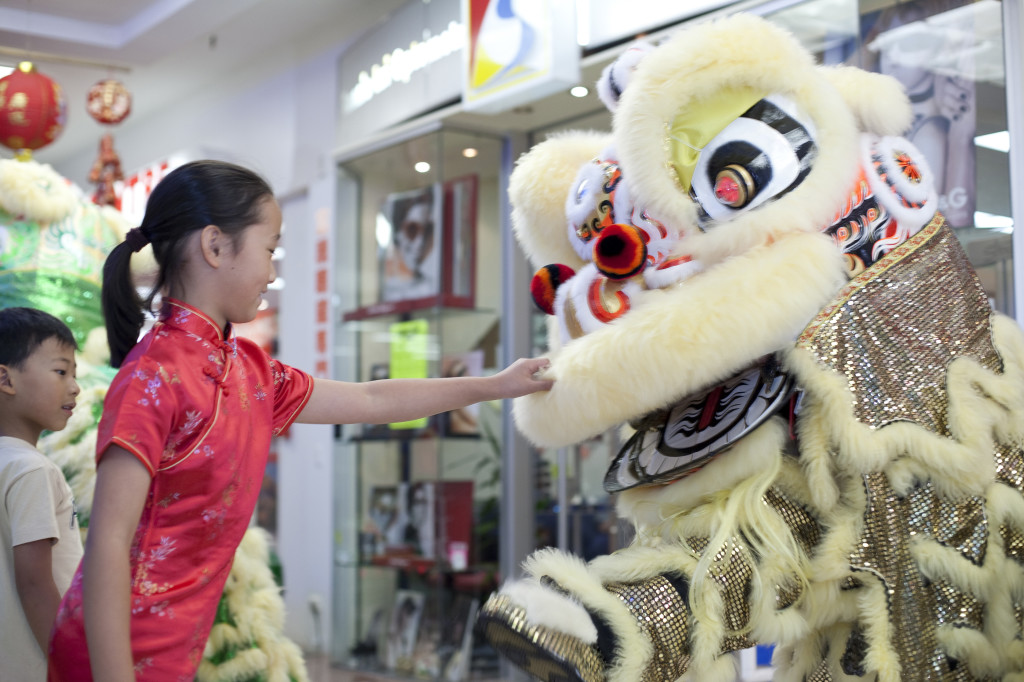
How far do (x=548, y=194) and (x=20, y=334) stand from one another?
3.01 feet

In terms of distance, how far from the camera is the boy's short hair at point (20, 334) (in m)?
1.65

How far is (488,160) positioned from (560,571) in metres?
3.14

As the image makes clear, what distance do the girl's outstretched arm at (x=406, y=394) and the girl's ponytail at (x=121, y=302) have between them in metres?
0.29

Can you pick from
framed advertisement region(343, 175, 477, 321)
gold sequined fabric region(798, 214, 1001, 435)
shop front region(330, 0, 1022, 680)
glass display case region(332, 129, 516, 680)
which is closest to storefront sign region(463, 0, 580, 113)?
shop front region(330, 0, 1022, 680)

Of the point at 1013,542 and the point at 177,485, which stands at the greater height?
the point at 177,485

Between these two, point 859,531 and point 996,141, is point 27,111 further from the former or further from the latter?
point 996,141

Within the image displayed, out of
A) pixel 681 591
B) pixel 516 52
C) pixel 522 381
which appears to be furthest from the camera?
pixel 516 52

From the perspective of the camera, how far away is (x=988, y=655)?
4.63 ft

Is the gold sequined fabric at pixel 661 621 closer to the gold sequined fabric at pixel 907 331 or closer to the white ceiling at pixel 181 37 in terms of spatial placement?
the gold sequined fabric at pixel 907 331

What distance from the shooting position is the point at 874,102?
5.40ft

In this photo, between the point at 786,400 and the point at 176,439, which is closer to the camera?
the point at 176,439

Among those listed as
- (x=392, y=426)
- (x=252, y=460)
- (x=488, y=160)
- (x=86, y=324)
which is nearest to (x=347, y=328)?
(x=392, y=426)

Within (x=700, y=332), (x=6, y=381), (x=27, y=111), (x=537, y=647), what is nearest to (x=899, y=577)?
(x=700, y=332)

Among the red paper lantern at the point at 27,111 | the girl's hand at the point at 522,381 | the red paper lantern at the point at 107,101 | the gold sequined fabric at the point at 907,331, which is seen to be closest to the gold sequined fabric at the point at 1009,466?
the gold sequined fabric at the point at 907,331
